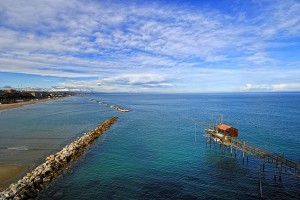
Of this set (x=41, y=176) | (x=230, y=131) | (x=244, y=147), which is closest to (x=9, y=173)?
(x=41, y=176)

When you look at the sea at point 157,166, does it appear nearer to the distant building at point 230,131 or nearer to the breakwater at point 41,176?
the breakwater at point 41,176

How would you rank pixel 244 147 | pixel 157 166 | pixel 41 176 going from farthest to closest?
pixel 244 147 → pixel 157 166 → pixel 41 176

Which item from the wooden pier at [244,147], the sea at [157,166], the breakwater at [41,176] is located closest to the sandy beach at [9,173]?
the breakwater at [41,176]

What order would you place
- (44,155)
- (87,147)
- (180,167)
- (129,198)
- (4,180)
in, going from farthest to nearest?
(87,147) → (44,155) → (180,167) → (4,180) → (129,198)

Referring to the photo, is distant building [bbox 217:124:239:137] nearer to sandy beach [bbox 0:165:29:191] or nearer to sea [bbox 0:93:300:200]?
sea [bbox 0:93:300:200]

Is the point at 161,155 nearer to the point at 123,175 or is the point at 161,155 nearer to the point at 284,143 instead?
the point at 123,175

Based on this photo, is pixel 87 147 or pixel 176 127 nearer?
pixel 87 147

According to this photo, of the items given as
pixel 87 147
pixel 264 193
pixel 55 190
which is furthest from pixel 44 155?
pixel 264 193

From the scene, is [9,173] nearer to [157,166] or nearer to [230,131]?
[157,166]
